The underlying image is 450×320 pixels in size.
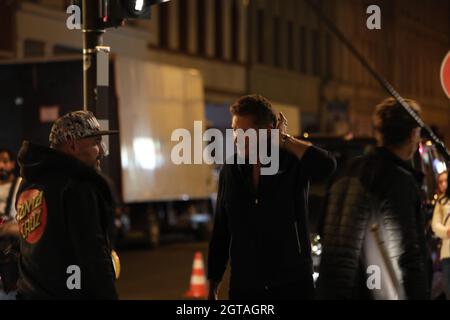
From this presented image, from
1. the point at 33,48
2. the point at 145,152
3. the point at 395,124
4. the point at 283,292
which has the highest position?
the point at 33,48

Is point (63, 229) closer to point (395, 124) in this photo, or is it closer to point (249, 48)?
point (395, 124)

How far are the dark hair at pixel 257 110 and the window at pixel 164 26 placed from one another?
35641 millimetres

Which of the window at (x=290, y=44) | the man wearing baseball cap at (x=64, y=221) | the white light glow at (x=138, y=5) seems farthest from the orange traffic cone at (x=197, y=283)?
the window at (x=290, y=44)

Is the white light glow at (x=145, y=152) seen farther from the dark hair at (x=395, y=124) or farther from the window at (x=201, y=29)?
the window at (x=201, y=29)

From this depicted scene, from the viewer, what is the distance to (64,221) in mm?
4828

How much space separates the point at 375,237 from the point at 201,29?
39612 millimetres

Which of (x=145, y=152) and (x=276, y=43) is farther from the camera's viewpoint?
(x=276, y=43)

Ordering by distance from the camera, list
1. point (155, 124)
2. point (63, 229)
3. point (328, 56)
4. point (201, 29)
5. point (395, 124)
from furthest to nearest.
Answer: point (328, 56) → point (201, 29) → point (155, 124) → point (395, 124) → point (63, 229)

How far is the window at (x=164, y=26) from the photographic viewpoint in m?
41.1

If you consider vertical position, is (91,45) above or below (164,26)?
below

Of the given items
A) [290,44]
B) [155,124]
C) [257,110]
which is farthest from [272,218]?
[290,44]

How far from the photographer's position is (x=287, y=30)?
52.7m

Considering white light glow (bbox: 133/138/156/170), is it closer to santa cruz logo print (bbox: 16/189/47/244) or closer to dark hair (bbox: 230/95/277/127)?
dark hair (bbox: 230/95/277/127)

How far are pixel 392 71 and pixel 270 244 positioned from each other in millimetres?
59711
